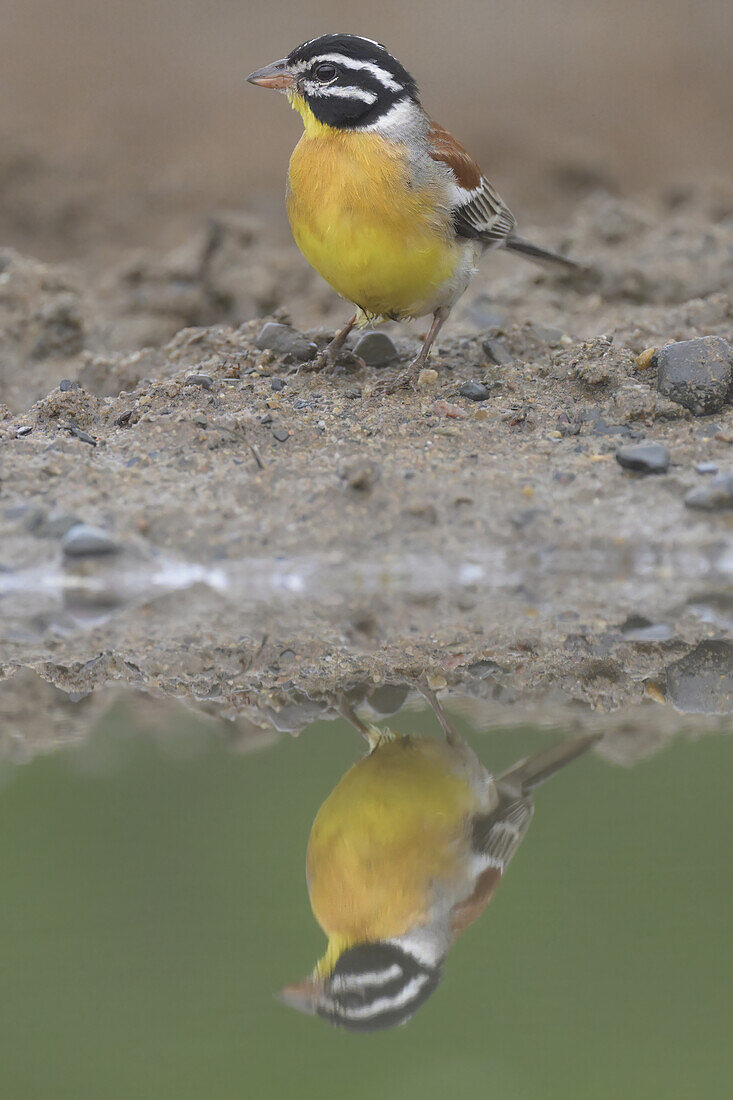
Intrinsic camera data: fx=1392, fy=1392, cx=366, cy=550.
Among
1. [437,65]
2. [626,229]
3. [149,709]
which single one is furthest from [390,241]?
[437,65]

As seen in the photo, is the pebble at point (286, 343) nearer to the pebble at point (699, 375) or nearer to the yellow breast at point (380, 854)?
the pebble at point (699, 375)

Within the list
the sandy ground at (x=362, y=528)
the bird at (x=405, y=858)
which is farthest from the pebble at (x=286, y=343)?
the bird at (x=405, y=858)

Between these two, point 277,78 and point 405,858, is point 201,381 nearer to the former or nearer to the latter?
point 277,78

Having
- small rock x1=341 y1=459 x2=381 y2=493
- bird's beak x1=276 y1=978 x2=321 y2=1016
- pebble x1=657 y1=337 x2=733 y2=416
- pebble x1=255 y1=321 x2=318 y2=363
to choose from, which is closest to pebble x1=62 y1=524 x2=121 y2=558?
small rock x1=341 y1=459 x2=381 y2=493

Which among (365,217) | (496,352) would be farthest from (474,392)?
(365,217)

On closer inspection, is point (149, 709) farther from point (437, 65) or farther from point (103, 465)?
point (437, 65)
